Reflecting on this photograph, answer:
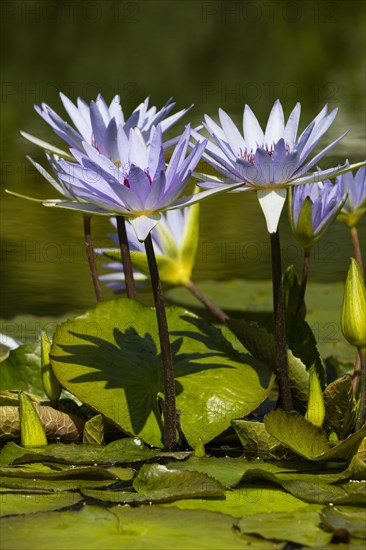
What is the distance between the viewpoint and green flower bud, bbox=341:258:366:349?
1604mm

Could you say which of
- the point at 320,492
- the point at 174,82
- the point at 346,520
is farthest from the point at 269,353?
the point at 174,82

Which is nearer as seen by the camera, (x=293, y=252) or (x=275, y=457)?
(x=275, y=457)

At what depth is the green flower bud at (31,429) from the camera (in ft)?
5.46

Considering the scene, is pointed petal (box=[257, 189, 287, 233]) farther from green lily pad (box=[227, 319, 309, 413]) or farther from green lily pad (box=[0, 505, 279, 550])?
green lily pad (box=[0, 505, 279, 550])

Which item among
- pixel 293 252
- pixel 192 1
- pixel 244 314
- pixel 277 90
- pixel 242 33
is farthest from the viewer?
pixel 192 1

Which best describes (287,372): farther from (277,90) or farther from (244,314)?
(277,90)

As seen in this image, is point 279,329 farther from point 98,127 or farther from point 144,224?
point 98,127

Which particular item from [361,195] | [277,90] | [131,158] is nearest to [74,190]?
[131,158]

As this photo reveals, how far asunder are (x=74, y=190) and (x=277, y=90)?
20.1ft

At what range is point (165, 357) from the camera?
5.19 ft

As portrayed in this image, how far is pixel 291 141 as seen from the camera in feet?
5.49

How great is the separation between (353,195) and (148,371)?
59 centimetres

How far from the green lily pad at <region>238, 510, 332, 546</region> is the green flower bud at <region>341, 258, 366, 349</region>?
365mm

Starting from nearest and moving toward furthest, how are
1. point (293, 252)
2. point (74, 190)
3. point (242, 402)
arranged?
point (74, 190)
point (242, 402)
point (293, 252)
